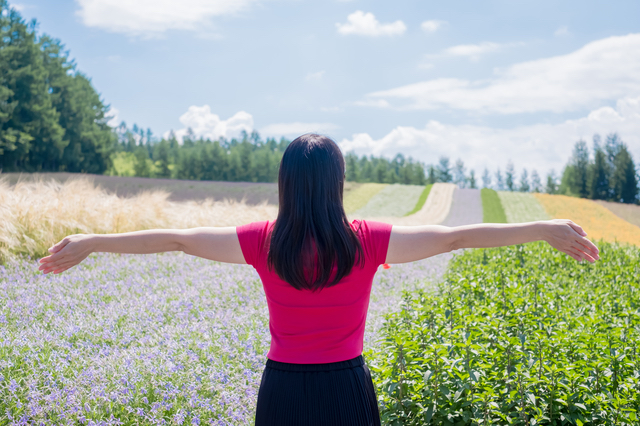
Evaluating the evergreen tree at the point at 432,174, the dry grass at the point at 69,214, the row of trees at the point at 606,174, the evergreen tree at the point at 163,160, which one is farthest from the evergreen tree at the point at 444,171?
the dry grass at the point at 69,214

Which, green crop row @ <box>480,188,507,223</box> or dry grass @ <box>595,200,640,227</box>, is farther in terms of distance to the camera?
green crop row @ <box>480,188,507,223</box>

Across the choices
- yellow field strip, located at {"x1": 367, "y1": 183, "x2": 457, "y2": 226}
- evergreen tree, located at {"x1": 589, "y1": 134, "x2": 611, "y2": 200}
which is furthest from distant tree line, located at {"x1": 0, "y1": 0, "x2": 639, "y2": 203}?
yellow field strip, located at {"x1": 367, "y1": 183, "x2": 457, "y2": 226}

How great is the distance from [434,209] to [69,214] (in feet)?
107

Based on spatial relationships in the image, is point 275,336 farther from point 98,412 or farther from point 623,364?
point 623,364

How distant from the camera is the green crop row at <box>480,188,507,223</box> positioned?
34781mm

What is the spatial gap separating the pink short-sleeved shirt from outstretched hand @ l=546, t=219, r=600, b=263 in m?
0.85

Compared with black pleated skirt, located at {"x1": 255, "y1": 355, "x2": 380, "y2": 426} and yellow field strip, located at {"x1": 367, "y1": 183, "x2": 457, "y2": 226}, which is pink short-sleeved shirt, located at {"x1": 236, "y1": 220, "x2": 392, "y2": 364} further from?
yellow field strip, located at {"x1": 367, "y1": 183, "x2": 457, "y2": 226}

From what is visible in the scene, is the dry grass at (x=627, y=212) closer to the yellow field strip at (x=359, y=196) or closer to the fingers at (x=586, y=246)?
the yellow field strip at (x=359, y=196)

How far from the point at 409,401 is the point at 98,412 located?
7.62ft

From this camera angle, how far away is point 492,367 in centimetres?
335

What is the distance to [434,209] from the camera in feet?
125

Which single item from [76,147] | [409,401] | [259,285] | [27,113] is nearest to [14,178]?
[27,113]

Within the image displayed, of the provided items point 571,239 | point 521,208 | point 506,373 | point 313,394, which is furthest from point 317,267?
point 521,208

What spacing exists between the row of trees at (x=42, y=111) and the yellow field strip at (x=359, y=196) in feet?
89.0
